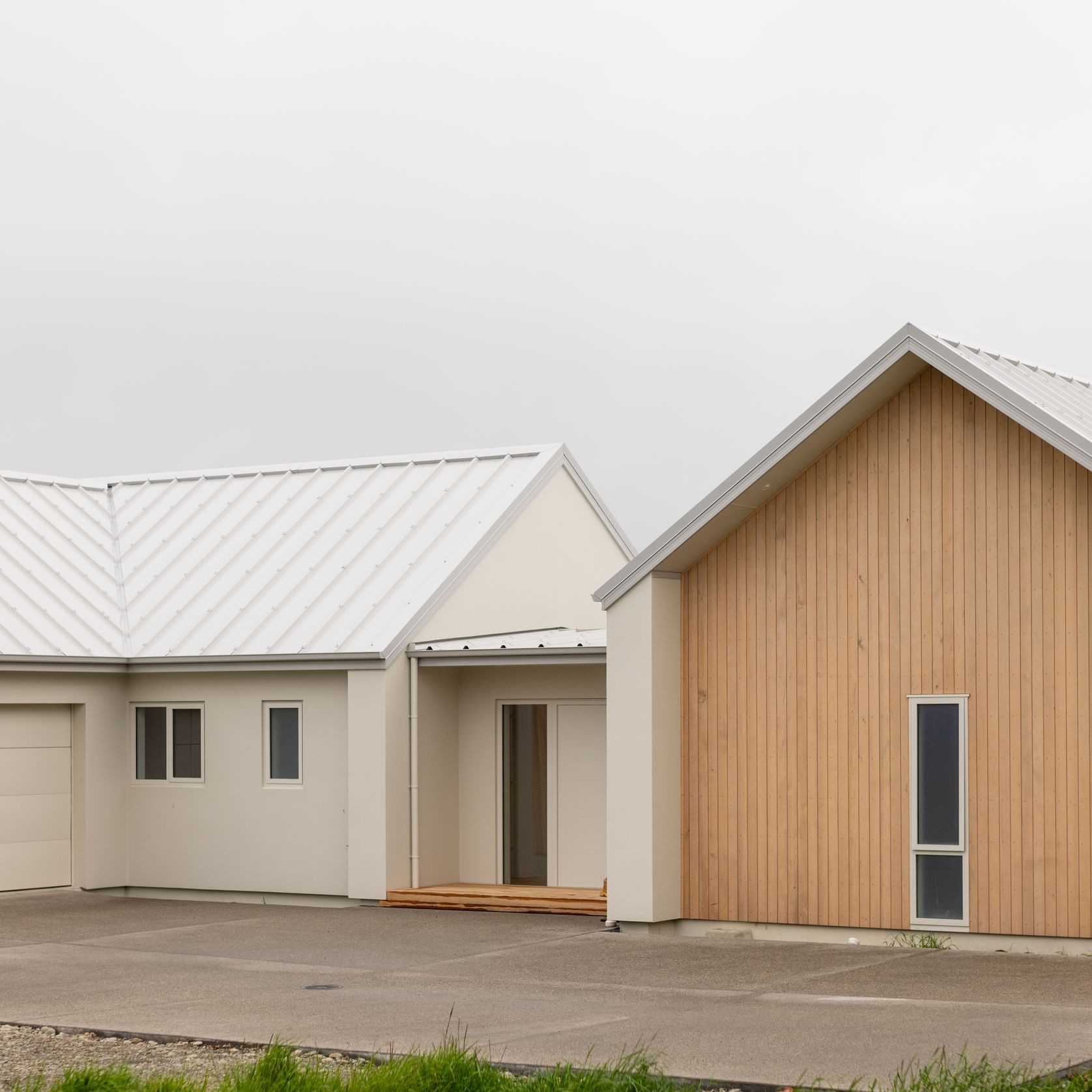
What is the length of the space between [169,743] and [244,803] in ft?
4.92

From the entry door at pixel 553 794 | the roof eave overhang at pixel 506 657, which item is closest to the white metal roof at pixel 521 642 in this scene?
the roof eave overhang at pixel 506 657

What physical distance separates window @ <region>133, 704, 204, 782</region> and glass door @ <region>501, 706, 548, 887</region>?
3736 mm

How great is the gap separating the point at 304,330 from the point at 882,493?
59.9 feet

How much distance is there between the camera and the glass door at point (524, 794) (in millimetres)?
19438

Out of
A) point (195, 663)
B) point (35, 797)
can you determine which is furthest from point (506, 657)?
point (35, 797)

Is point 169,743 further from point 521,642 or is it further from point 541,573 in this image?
point 541,573

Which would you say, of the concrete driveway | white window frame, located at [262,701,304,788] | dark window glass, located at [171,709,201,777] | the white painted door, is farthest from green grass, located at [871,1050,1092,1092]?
dark window glass, located at [171,709,201,777]

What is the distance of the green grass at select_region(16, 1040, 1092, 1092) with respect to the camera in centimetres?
825

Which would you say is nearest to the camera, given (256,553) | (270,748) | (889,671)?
(889,671)

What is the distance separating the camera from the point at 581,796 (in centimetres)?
1916

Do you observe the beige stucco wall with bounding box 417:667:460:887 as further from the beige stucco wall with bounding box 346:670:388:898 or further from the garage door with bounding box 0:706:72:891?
the garage door with bounding box 0:706:72:891

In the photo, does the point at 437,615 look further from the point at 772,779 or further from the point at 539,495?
the point at 772,779

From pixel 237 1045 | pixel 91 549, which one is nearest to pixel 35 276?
pixel 91 549

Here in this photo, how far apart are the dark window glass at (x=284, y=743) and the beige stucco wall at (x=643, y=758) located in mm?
4903
